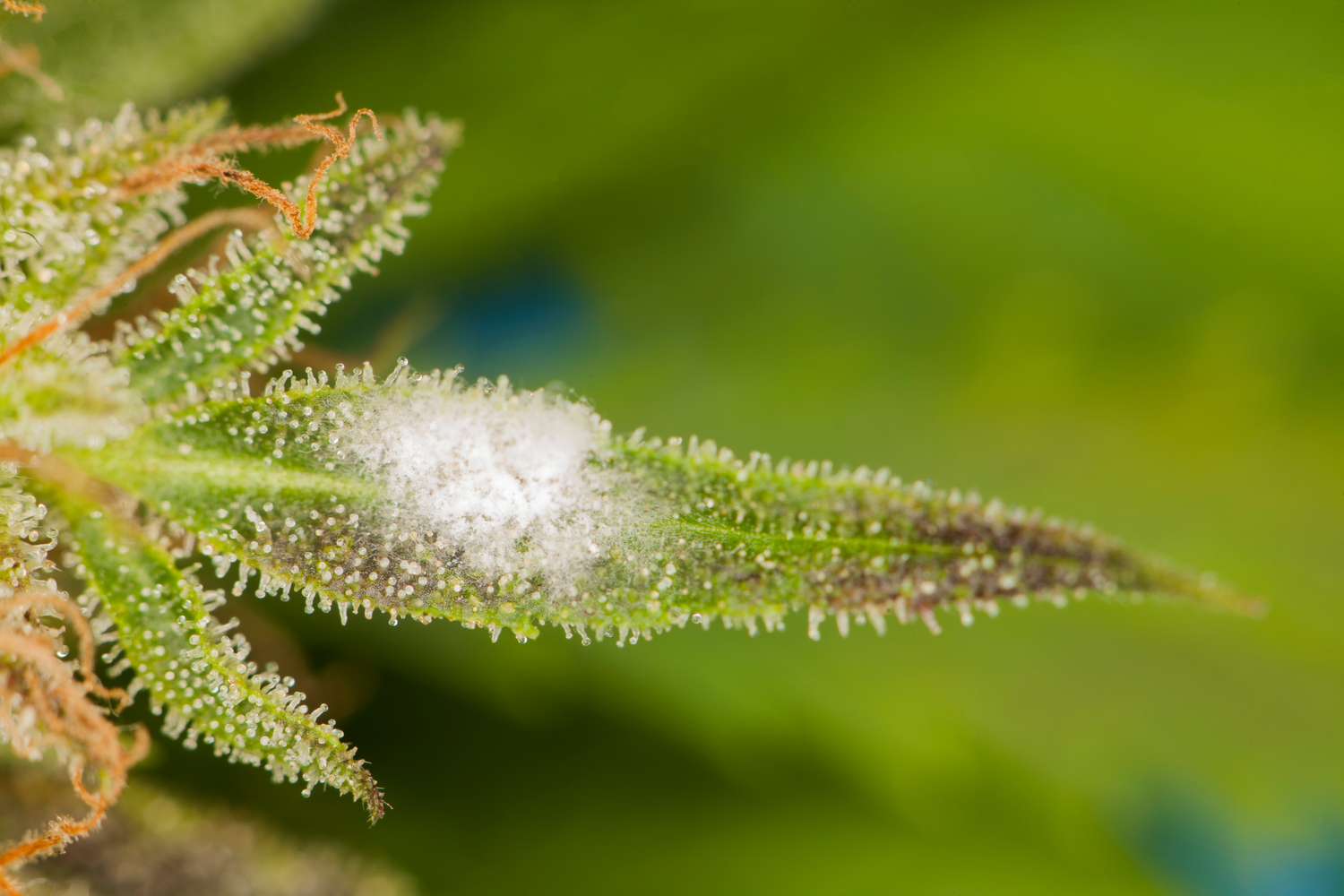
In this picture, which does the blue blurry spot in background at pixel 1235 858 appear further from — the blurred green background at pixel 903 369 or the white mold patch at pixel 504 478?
the white mold patch at pixel 504 478

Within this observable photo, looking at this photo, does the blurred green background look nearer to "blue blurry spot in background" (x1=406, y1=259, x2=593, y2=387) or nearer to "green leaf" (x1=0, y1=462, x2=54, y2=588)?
"blue blurry spot in background" (x1=406, y1=259, x2=593, y2=387)

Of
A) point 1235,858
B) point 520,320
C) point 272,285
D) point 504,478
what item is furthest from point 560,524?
point 1235,858

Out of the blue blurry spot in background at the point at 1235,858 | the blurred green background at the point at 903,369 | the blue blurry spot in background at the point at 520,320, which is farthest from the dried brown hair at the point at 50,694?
the blue blurry spot in background at the point at 1235,858

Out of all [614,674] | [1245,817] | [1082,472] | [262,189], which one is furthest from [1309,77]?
[262,189]

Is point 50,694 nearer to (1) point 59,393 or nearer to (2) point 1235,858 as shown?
(1) point 59,393

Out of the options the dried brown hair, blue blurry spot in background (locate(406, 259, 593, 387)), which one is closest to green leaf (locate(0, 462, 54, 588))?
the dried brown hair

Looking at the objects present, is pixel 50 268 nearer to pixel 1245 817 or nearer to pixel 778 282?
pixel 778 282
